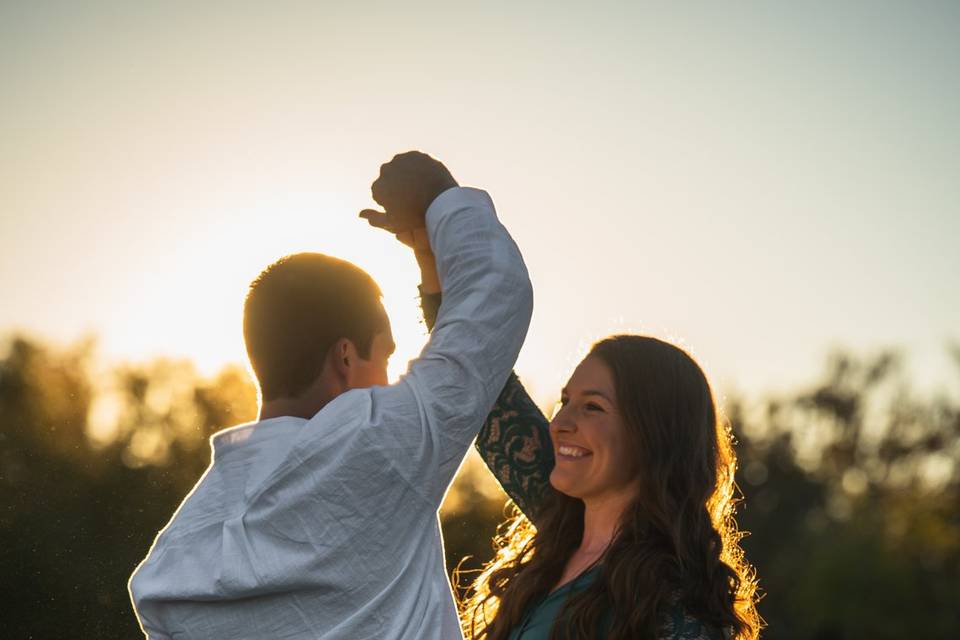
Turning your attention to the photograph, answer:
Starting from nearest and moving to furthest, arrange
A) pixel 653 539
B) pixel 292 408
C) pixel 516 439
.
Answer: pixel 292 408 → pixel 653 539 → pixel 516 439

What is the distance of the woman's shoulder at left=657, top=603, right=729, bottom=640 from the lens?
10.8 feet

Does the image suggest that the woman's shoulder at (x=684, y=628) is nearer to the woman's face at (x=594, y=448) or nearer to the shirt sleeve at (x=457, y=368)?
the woman's face at (x=594, y=448)

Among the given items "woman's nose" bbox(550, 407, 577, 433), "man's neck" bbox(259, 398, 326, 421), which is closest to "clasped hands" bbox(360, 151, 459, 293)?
"man's neck" bbox(259, 398, 326, 421)

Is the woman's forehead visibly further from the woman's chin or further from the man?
the man

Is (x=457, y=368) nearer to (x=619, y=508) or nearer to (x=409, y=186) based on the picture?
(x=409, y=186)

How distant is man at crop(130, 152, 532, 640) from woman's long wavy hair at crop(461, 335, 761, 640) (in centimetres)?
104

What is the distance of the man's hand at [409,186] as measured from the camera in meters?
2.58

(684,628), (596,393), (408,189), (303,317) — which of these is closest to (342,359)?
(303,317)

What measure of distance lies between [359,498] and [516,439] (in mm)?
1724

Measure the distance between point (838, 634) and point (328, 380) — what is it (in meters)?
48.7

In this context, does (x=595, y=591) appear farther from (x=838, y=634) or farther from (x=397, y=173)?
(x=838, y=634)

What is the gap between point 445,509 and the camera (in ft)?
92.1

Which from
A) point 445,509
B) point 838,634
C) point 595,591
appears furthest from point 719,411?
point 838,634

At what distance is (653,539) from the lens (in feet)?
11.7
